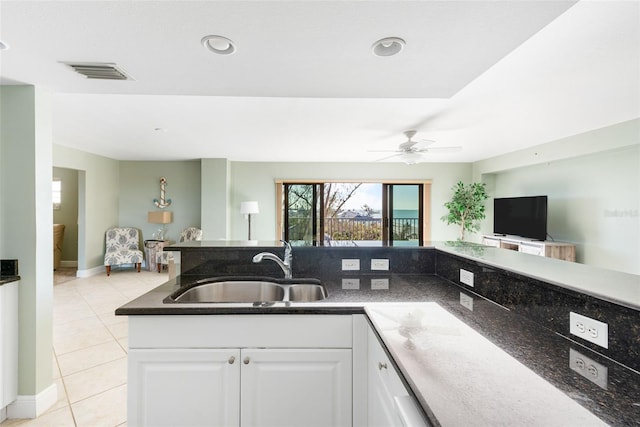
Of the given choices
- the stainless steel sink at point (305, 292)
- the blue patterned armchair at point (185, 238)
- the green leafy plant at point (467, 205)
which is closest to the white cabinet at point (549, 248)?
the green leafy plant at point (467, 205)

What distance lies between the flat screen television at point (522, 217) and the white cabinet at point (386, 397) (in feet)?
15.0

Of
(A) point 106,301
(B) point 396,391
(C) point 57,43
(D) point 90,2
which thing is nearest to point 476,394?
(B) point 396,391

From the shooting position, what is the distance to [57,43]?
1.34 metres

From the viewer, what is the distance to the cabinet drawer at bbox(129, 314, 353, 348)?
1.24 metres

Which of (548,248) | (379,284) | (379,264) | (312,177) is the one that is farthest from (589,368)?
(312,177)

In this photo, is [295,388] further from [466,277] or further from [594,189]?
[594,189]

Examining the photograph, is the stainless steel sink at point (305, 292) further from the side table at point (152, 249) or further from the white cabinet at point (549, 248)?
the side table at point (152, 249)

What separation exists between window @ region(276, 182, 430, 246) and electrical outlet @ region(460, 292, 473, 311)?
5.00 meters

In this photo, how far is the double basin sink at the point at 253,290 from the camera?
5.49 feet

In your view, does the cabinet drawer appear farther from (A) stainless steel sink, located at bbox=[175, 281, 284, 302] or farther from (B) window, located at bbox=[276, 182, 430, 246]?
(B) window, located at bbox=[276, 182, 430, 246]

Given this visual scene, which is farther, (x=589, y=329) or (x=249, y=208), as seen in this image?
(x=249, y=208)

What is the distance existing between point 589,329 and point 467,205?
5.35 metres

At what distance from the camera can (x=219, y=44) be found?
134 cm

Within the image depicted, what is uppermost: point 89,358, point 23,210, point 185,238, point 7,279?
point 23,210
